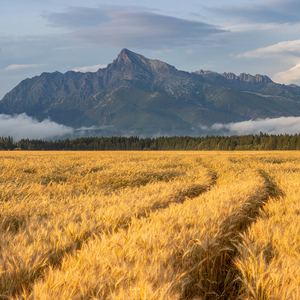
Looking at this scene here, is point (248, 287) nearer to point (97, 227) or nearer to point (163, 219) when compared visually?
point (163, 219)

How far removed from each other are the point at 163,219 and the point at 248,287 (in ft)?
7.04

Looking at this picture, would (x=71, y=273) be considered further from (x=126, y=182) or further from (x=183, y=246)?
(x=126, y=182)

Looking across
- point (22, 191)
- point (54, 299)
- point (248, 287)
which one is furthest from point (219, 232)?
point (22, 191)

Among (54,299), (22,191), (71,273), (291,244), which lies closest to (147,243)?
(71,273)

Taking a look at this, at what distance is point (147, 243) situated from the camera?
140 inches

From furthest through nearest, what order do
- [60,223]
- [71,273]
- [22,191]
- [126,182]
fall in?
1. [126,182]
2. [22,191]
3. [60,223]
4. [71,273]

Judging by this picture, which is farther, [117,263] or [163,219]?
[163,219]

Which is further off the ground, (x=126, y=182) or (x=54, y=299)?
(x=54, y=299)

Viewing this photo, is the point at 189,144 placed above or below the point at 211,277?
below

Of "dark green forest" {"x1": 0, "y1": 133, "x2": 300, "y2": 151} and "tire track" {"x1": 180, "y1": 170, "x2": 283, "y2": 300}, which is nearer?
"tire track" {"x1": 180, "y1": 170, "x2": 283, "y2": 300}

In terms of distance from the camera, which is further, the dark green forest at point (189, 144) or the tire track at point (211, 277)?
the dark green forest at point (189, 144)

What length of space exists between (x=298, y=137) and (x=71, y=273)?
175 meters

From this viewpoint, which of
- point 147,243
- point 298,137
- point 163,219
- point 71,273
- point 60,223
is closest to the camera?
point 71,273

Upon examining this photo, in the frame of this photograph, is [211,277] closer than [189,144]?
Yes
